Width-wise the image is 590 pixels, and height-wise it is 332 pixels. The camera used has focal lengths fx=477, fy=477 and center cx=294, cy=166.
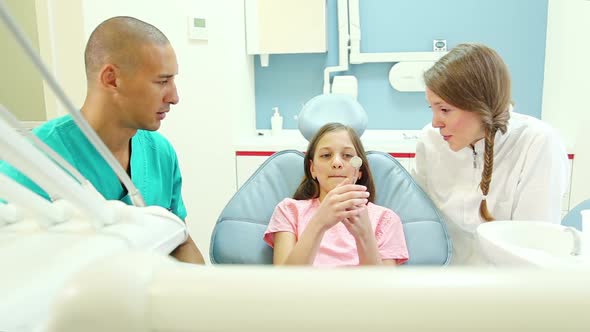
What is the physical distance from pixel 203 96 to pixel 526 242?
6.63 ft

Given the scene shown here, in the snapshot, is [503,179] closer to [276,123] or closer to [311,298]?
[311,298]

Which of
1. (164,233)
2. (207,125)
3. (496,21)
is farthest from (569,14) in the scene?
(164,233)

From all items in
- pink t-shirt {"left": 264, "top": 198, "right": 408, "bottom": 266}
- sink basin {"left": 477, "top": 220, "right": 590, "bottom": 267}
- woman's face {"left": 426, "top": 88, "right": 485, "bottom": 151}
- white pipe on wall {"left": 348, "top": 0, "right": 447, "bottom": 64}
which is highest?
white pipe on wall {"left": 348, "top": 0, "right": 447, "bottom": 64}

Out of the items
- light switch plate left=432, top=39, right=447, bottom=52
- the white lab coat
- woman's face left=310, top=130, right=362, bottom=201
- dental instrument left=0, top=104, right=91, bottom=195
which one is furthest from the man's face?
light switch plate left=432, top=39, right=447, bottom=52

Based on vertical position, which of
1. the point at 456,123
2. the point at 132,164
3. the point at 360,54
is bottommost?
the point at 132,164

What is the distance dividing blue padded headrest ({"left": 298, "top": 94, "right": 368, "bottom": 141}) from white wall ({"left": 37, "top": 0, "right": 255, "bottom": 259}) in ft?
3.12

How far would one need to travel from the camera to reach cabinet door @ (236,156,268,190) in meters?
2.72

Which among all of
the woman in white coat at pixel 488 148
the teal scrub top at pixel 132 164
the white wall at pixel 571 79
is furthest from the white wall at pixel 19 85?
the white wall at pixel 571 79

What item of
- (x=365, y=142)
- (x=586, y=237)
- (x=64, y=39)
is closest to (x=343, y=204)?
(x=586, y=237)

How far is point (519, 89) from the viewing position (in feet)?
9.50

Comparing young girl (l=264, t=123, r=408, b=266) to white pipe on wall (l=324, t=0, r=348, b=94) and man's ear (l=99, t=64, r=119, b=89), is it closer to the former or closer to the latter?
man's ear (l=99, t=64, r=119, b=89)

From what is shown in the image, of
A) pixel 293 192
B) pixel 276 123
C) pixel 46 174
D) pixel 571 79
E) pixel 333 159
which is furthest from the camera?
pixel 276 123

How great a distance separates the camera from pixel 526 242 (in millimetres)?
989

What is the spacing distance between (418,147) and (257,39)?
160 cm
